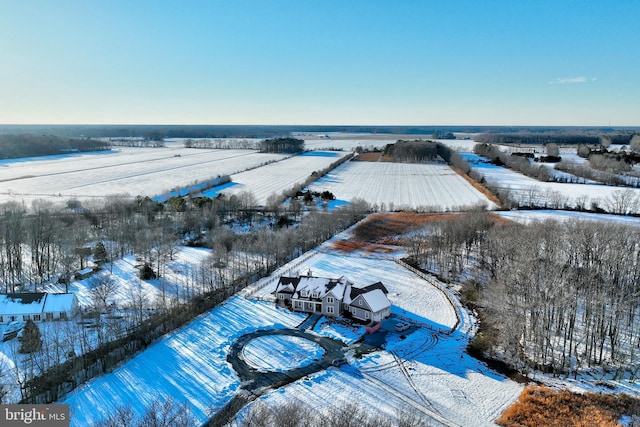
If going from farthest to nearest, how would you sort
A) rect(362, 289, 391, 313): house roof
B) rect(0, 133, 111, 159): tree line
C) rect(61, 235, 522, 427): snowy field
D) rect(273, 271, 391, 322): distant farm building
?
1. rect(0, 133, 111, 159): tree line
2. rect(273, 271, 391, 322): distant farm building
3. rect(362, 289, 391, 313): house roof
4. rect(61, 235, 522, 427): snowy field

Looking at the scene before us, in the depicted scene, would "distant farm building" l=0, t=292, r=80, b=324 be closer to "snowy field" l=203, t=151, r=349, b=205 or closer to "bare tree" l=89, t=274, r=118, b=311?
"bare tree" l=89, t=274, r=118, b=311

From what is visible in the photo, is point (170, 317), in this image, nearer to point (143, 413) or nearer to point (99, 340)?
point (99, 340)

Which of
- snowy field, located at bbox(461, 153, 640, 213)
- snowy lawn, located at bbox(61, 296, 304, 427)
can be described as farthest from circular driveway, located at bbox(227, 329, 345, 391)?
snowy field, located at bbox(461, 153, 640, 213)

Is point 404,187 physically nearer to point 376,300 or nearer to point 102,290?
point 376,300

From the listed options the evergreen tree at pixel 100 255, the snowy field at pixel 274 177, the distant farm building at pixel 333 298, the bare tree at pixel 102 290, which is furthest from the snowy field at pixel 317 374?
the snowy field at pixel 274 177

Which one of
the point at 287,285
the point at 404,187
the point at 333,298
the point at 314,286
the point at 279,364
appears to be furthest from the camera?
the point at 404,187

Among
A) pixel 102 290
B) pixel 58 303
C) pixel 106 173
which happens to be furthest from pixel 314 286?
pixel 106 173
